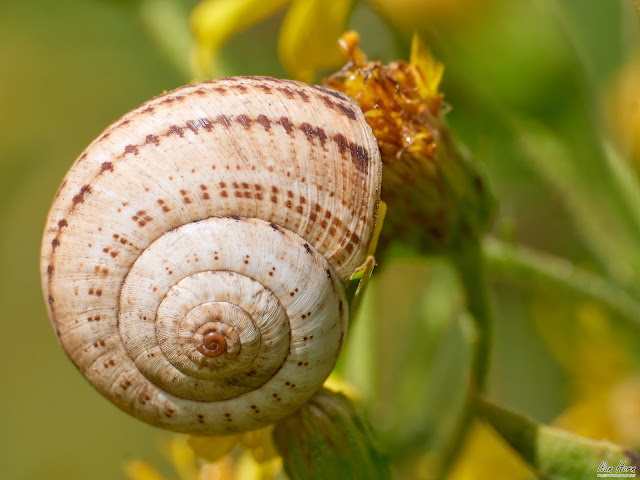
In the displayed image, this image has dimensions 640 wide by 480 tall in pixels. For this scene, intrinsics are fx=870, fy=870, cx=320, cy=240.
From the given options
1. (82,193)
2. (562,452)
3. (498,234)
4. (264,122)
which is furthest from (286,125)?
(498,234)

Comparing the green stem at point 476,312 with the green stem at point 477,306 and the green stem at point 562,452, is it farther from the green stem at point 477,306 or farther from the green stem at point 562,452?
the green stem at point 562,452

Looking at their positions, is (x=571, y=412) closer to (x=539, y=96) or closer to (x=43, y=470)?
(x=539, y=96)

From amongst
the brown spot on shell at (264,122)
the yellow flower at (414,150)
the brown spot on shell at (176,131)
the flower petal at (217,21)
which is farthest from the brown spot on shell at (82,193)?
the flower petal at (217,21)

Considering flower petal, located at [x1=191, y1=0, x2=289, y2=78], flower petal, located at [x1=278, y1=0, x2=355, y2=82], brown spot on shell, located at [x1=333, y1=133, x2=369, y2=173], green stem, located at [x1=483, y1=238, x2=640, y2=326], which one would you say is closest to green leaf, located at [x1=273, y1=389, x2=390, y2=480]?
brown spot on shell, located at [x1=333, y1=133, x2=369, y2=173]

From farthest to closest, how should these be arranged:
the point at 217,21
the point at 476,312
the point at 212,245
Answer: the point at 217,21
the point at 476,312
the point at 212,245

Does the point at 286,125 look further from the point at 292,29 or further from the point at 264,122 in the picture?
the point at 292,29

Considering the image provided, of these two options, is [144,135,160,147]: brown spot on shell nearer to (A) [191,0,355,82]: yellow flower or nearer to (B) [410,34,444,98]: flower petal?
(B) [410,34,444,98]: flower petal
